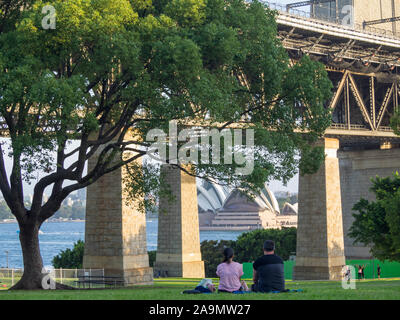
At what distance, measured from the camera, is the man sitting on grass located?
1769 centimetres

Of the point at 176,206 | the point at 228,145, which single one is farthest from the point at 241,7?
the point at 176,206

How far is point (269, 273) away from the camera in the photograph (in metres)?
18.0

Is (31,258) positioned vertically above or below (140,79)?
below

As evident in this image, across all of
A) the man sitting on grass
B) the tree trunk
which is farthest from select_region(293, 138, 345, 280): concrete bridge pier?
the man sitting on grass

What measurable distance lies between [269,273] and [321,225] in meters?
48.7

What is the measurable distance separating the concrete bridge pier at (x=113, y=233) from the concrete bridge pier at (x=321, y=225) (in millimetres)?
18555

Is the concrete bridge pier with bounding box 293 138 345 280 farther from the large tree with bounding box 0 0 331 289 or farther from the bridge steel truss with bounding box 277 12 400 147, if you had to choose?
the large tree with bounding box 0 0 331 289

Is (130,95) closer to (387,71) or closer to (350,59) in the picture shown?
(350,59)

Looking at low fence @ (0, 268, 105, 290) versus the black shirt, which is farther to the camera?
low fence @ (0, 268, 105, 290)

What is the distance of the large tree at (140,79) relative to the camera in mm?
28891

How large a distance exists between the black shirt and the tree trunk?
18.1 meters

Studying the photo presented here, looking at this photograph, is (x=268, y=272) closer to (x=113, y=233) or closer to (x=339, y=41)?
(x=113, y=233)

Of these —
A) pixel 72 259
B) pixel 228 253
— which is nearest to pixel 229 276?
pixel 228 253

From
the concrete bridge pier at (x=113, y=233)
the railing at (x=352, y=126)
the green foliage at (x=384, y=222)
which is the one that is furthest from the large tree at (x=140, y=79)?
the railing at (x=352, y=126)
